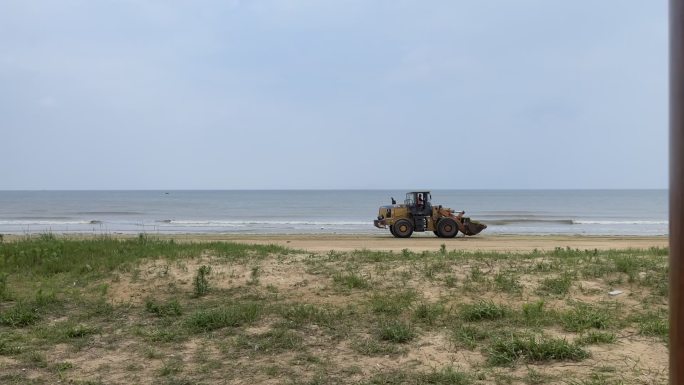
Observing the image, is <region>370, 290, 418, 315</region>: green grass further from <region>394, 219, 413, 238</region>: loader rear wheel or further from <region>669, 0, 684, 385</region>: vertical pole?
<region>394, 219, 413, 238</region>: loader rear wheel

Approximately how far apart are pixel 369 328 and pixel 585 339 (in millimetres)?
2315

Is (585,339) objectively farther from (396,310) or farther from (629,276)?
(629,276)

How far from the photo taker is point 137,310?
749 centimetres

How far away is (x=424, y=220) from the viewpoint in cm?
2378

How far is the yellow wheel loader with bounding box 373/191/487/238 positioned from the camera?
2356cm

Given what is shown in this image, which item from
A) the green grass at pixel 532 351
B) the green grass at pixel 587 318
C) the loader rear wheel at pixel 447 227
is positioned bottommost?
the green grass at pixel 532 351

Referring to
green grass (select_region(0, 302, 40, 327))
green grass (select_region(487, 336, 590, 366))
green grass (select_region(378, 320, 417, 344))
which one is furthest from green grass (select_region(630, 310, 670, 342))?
green grass (select_region(0, 302, 40, 327))

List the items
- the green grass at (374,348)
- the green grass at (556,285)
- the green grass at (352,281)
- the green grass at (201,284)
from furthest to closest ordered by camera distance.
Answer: the green grass at (352,281) → the green grass at (201,284) → the green grass at (556,285) → the green grass at (374,348)

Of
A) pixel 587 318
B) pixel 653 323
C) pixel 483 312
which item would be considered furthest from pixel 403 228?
pixel 653 323

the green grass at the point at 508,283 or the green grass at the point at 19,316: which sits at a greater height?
the green grass at the point at 508,283

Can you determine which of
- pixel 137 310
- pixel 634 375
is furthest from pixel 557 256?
pixel 137 310

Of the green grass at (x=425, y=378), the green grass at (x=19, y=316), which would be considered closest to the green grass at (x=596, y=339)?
the green grass at (x=425, y=378)

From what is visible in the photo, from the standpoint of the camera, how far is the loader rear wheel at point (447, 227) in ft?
77.0

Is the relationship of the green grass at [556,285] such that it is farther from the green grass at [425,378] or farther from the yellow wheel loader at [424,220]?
the yellow wheel loader at [424,220]
